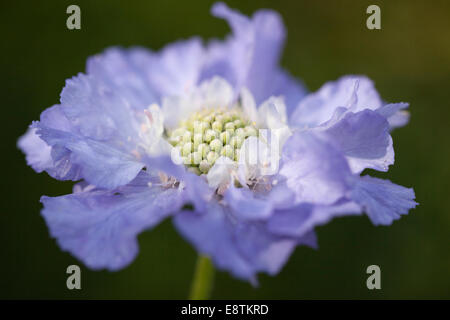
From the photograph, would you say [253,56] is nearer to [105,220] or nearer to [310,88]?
[105,220]

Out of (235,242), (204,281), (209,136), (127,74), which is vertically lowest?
(204,281)

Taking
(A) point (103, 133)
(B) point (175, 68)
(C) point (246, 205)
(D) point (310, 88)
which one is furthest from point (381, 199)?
(D) point (310, 88)

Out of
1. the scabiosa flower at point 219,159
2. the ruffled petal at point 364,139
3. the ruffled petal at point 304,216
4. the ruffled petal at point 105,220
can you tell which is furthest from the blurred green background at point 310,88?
the ruffled petal at point 304,216

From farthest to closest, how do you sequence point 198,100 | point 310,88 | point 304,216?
point 310,88
point 198,100
point 304,216

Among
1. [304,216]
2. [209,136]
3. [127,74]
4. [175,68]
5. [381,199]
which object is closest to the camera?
[304,216]

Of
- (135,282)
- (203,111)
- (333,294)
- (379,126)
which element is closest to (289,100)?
(203,111)

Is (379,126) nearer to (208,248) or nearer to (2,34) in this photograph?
(208,248)

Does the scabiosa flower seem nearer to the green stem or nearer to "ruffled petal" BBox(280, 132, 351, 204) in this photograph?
"ruffled petal" BBox(280, 132, 351, 204)

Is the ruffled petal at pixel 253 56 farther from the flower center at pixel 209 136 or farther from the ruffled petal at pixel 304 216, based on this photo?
the ruffled petal at pixel 304 216
